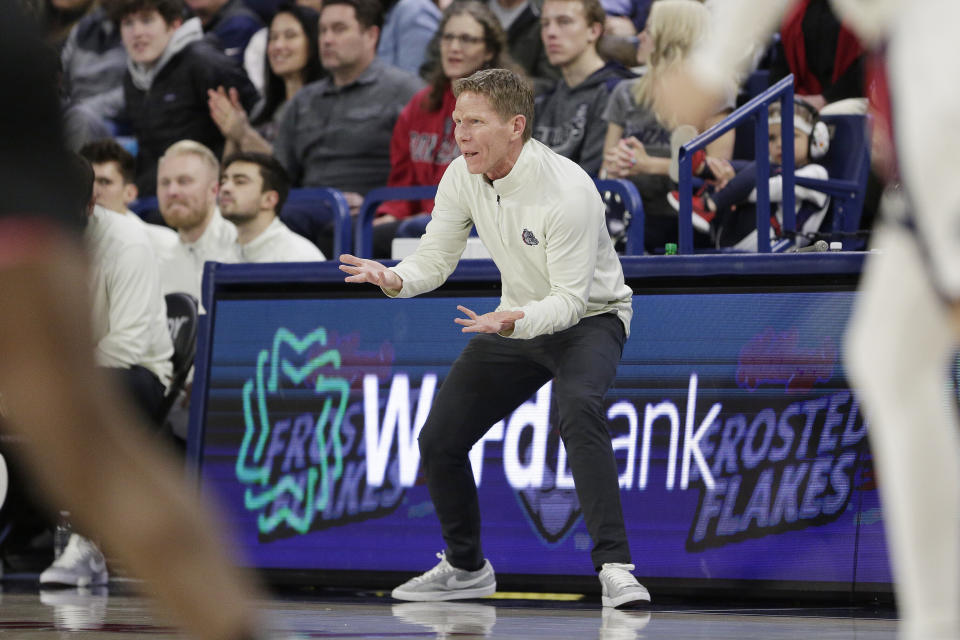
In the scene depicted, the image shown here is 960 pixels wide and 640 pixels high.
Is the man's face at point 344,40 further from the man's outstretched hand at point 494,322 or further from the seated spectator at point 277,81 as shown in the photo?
the man's outstretched hand at point 494,322

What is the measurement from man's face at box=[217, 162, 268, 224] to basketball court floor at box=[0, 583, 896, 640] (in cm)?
288

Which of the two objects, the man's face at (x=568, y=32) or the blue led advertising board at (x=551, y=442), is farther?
the man's face at (x=568, y=32)

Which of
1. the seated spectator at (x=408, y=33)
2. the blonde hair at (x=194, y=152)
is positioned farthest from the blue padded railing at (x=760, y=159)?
the seated spectator at (x=408, y=33)

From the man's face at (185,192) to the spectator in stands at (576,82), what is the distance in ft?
7.01

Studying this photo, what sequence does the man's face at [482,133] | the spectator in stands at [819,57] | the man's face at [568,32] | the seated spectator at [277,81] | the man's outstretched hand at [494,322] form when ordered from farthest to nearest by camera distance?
the seated spectator at [277,81] → the man's face at [568,32] → the spectator in stands at [819,57] → the man's face at [482,133] → the man's outstretched hand at [494,322]

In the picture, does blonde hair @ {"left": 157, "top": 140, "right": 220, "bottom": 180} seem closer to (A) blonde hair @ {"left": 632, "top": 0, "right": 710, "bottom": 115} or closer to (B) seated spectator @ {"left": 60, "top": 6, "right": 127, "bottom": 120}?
(A) blonde hair @ {"left": 632, "top": 0, "right": 710, "bottom": 115}

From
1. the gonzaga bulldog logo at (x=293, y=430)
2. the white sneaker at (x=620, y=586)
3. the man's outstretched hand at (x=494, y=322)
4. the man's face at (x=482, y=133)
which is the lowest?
the white sneaker at (x=620, y=586)

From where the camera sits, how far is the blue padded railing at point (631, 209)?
→ 24.9ft

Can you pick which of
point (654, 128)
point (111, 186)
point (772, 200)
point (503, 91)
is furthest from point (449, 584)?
point (111, 186)

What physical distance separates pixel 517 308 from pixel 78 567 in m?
2.94

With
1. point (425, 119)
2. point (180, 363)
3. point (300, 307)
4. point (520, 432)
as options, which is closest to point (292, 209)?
point (425, 119)

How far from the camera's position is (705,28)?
28.0 ft

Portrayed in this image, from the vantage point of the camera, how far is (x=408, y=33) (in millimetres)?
11172

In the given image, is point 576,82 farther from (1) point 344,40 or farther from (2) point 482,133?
(2) point 482,133
